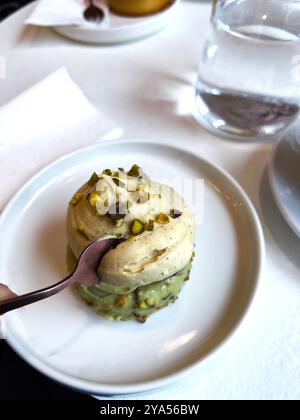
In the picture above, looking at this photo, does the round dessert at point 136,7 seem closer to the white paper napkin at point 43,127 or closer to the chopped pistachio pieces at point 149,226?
the white paper napkin at point 43,127

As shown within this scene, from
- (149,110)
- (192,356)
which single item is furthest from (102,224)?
(149,110)

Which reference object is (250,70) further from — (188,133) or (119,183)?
(119,183)

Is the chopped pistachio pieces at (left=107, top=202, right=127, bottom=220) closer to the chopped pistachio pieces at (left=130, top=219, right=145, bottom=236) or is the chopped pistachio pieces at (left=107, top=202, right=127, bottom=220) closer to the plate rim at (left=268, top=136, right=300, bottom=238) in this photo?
the chopped pistachio pieces at (left=130, top=219, right=145, bottom=236)

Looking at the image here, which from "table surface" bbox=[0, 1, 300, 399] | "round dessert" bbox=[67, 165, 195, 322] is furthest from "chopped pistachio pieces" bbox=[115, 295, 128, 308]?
"table surface" bbox=[0, 1, 300, 399]

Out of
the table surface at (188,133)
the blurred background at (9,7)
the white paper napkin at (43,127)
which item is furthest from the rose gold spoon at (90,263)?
the blurred background at (9,7)

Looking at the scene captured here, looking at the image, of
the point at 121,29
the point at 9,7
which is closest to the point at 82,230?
the point at 121,29

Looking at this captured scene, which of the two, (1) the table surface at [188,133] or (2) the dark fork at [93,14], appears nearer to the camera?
(1) the table surface at [188,133]

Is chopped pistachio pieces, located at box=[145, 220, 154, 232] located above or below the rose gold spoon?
above
